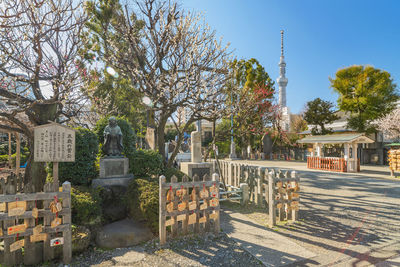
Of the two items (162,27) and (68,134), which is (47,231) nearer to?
(68,134)

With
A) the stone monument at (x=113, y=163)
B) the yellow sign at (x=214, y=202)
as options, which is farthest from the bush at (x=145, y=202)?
the yellow sign at (x=214, y=202)

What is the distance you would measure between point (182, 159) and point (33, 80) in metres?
13.1

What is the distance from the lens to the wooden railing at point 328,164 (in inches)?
610

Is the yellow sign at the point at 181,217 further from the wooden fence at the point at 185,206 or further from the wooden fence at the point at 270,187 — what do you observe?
the wooden fence at the point at 270,187

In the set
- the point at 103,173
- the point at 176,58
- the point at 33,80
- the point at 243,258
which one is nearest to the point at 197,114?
the point at 176,58

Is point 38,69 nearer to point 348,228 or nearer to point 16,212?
point 16,212

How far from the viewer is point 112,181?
20.0 ft

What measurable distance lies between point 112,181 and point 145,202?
6.70ft

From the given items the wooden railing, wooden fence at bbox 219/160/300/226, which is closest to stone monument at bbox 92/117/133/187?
wooden fence at bbox 219/160/300/226

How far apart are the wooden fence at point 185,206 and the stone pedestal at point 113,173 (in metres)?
2.31

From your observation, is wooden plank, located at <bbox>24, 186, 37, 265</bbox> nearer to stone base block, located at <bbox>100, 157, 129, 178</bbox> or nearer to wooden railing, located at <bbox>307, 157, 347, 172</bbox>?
stone base block, located at <bbox>100, 157, 129, 178</bbox>

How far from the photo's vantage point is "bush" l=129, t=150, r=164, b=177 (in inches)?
267

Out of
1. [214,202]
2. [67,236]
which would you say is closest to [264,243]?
[214,202]

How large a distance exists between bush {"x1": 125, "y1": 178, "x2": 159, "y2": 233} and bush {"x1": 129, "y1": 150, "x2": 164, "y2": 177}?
1.17 metres
